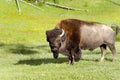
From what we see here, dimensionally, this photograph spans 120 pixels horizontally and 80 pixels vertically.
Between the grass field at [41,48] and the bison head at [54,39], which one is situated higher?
the bison head at [54,39]

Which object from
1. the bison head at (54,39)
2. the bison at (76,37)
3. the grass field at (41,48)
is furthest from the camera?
the bison at (76,37)

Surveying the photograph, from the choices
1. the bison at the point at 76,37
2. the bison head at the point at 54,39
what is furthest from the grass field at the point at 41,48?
the bison head at the point at 54,39

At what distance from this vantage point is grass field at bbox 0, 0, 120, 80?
1838 cm

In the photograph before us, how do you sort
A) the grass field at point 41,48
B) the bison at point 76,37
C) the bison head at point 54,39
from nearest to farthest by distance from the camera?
1. the grass field at point 41,48
2. the bison head at point 54,39
3. the bison at point 76,37

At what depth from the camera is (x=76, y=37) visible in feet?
71.3

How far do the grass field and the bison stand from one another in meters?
0.73

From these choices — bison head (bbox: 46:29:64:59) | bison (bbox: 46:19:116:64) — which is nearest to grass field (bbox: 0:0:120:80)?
bison (bbox: 46:19:116:64)

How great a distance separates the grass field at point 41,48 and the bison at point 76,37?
0.73 meters

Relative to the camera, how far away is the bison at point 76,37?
2062 cm

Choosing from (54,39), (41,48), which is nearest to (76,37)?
(54,39)

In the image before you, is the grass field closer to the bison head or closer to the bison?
the bison

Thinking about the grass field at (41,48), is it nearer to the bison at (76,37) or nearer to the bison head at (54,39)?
the bison at (76,37)

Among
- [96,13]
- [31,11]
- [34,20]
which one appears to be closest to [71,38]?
[34,20]

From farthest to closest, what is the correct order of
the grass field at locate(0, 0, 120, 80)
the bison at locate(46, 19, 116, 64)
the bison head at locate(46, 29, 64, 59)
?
1. the bison at locate(46, 19, 116, 64)
2. the bison head at locate(46, 29, 64, 59)
3. the grass field at locate(0, 0, 120, 80)
